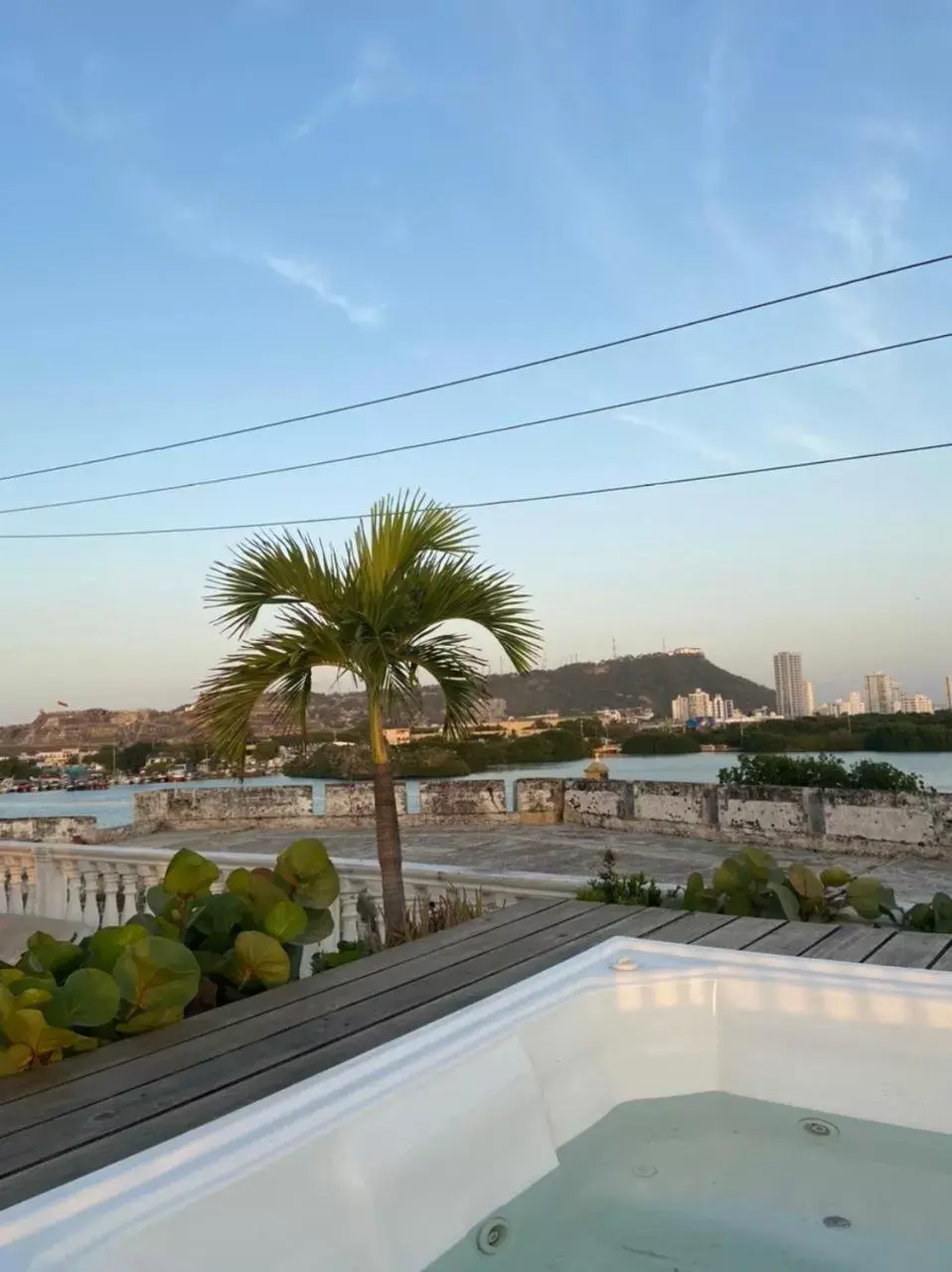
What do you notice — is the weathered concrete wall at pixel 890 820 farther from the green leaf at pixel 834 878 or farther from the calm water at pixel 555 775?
the green leaf at pixel 834 878

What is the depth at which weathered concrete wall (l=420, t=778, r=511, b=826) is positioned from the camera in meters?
8.90

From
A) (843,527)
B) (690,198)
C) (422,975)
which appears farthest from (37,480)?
(422,975)

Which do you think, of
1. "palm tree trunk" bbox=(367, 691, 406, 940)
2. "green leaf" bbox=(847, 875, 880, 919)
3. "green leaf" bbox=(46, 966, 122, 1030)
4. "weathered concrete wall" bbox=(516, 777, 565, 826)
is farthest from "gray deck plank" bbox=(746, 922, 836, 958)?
"weathered concrete wall" bbox=(516, 777, 565, 826)

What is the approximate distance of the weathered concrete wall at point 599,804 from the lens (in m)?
8.11

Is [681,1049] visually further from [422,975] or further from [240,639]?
[240,639]

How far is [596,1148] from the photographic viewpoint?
80.9 inches

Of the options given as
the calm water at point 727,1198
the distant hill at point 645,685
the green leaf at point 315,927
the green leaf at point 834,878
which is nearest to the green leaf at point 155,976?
the green leaf at point 315,927

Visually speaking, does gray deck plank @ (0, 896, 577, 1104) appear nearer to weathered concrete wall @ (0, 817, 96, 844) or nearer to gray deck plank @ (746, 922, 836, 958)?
gray deck plank @ (746, 922, 836, 958)

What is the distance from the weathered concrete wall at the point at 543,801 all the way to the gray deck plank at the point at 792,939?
5.73 metres

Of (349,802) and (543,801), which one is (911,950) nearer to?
(543,801)

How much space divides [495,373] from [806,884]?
6.91 m

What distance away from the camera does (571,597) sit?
1099 centimetres

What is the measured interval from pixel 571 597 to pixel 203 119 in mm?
6538

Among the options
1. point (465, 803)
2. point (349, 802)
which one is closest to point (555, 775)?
point (465, 803)
